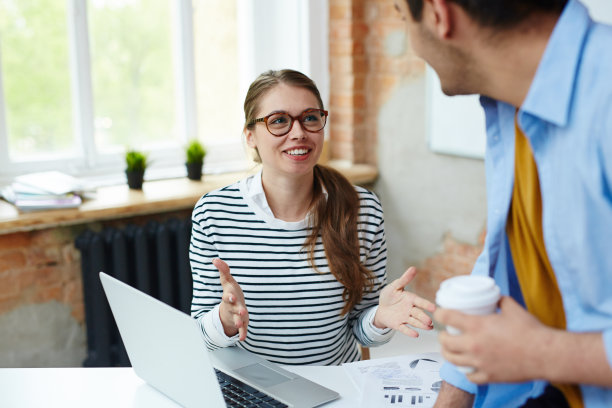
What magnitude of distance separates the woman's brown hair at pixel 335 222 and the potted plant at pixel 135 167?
129cm

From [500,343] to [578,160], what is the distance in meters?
0.27

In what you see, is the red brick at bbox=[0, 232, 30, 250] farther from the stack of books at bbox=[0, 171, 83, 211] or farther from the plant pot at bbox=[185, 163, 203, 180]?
the plant pot at bbox=[185, 163, 203, 180]

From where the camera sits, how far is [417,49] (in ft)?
3.54

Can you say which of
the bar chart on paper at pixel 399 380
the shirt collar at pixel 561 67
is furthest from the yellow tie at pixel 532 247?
the bar chart on paper at pixel 399 380

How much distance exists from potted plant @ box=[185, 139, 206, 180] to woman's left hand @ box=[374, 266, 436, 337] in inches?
75.2

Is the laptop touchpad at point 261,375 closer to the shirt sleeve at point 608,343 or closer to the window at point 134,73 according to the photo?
the shirt sleeve at point 608,343

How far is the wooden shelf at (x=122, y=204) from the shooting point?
2924 mm

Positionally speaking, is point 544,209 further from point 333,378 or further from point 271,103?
point 271,103

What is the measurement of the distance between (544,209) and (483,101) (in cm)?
25

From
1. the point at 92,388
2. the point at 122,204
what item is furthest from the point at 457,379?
the point at 122,204

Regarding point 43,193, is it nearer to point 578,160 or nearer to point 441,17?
point 441,17

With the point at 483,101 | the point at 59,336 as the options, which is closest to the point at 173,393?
the point at 483,101

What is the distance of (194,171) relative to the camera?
3.57m

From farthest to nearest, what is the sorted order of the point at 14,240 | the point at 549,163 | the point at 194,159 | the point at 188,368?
the point at 194,159 → the point at 14,240 → the point at 188,368 → the point at 549,163
